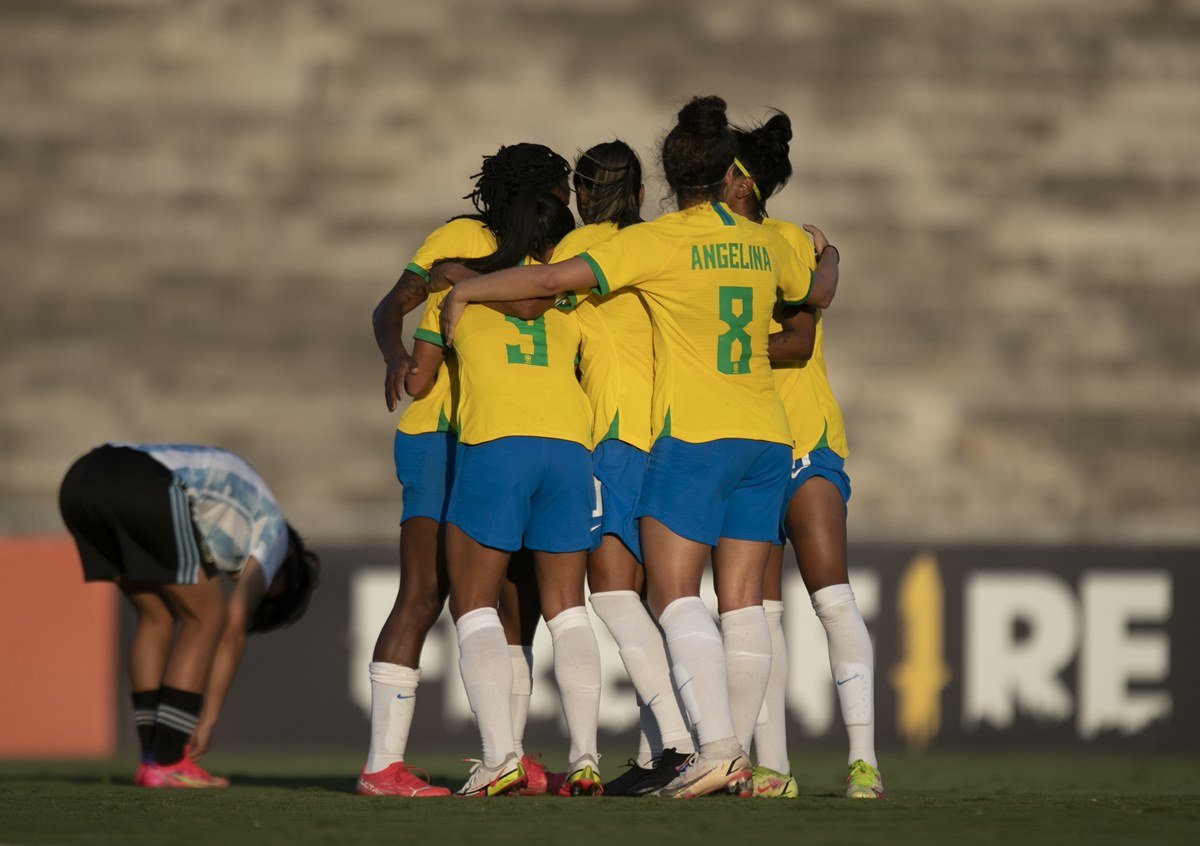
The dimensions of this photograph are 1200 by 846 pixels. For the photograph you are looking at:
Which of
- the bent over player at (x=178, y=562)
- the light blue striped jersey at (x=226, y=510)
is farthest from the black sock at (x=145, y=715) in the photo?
the light blue striped jersey at (x=226, y=510)

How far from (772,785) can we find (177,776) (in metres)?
2.22

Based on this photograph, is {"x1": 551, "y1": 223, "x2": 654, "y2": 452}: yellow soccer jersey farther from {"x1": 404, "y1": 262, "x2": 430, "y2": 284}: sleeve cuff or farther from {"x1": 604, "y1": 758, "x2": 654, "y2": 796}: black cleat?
{"x1": 604, "y1": 758, "x2": 654, "y2": 796}: black cleat

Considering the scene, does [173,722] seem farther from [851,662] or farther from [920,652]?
[920,652]

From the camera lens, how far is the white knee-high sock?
18.0ft

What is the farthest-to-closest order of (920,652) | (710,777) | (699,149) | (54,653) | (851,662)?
(920,652) < (54,653) < (851,662) < (699,149) < (710,777)

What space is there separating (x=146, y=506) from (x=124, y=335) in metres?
6.63

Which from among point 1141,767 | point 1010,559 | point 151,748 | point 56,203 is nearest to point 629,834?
point 151,748

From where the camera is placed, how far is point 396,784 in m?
5.61

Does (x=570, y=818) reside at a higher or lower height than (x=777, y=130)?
lower

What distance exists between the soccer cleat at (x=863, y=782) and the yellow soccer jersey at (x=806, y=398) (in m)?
0.99

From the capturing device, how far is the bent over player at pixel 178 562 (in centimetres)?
652

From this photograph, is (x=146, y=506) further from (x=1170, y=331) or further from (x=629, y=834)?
(x=1170, y=331)

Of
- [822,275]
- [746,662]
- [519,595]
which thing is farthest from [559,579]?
[822,275]

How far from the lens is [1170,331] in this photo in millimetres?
13320
